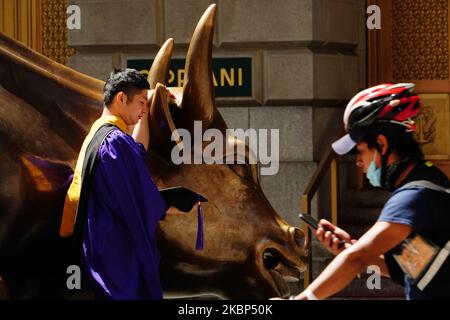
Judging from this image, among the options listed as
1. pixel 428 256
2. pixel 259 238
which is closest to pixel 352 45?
pixel 259 238

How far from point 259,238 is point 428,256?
305 centimetres

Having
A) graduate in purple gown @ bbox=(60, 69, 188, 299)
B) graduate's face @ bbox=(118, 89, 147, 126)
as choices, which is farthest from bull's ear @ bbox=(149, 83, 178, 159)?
graduate in purple gown @ bbox=(60, 69, 188, 299)

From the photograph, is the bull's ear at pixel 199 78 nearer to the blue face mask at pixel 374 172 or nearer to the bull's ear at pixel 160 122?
the bull's ear at pixel 160 122

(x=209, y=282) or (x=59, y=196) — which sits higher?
(x=59, y=196)

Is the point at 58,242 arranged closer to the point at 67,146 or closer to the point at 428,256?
the point at 67,146

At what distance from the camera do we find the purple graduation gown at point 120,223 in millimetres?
6523

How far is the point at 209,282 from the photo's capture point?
7.35 meters

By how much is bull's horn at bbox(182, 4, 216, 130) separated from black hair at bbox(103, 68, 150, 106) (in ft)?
1.83

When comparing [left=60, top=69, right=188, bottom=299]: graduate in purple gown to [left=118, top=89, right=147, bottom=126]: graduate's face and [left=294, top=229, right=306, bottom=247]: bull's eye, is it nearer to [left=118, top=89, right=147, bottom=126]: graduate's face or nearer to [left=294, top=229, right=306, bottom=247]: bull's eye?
[left=118, top=89, right=147, bottom=126]: graduate's face

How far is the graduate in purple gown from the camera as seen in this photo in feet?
21.4

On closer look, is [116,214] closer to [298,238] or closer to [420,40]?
[298,238]

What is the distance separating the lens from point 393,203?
14.5ft
